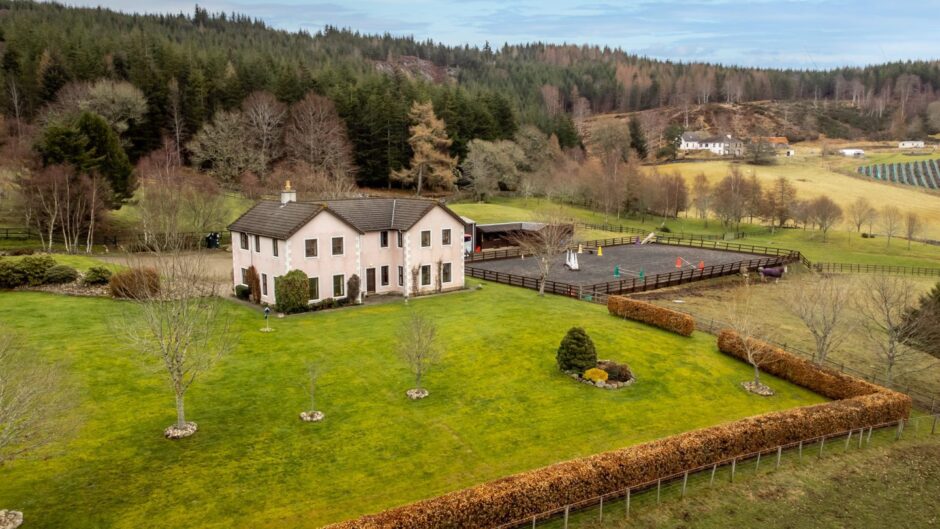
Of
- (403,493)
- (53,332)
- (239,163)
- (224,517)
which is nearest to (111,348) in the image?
(53,332)

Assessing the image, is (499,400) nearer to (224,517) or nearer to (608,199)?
(224,517)

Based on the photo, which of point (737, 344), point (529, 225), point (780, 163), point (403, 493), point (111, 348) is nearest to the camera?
point (403, 493)

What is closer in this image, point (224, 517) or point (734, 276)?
point (224, 517)

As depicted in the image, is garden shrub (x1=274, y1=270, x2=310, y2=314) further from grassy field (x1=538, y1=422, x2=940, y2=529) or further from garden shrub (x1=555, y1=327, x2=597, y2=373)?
grassy field (x1=538, y1=422, x2=940, y2=529)

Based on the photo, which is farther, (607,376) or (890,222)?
(890,222)

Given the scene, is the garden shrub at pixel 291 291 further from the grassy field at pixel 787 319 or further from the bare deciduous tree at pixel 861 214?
the bare deciduous tree at pixel 861 214

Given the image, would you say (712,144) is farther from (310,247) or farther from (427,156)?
(310,247)

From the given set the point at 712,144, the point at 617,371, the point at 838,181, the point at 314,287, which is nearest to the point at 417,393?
the point at 617,371

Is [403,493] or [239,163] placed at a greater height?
[239,163]
